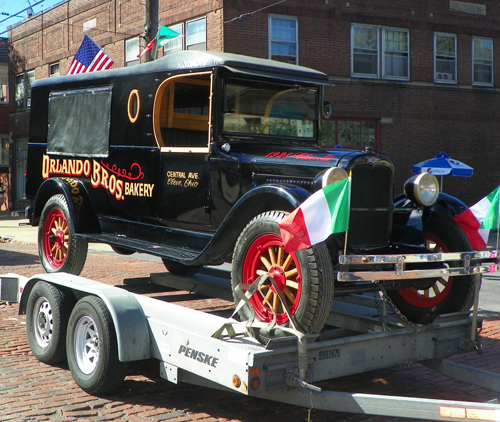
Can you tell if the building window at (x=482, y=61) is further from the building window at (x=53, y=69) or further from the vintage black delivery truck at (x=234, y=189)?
the vintage black delivery truck at (x=234, y=189)

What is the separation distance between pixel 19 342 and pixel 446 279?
4.01m

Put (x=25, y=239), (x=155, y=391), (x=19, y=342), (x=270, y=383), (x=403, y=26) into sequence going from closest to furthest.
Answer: (x=270, y=383) → (x=155, y=391) → (x=19, y=342) → (x=25, y=239) → (x=403, y=26)

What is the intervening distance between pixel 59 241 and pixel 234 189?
2.78m

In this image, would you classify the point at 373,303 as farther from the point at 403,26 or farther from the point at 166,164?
the point at 403,26

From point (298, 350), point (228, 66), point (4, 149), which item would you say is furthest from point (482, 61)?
point (4, 149)

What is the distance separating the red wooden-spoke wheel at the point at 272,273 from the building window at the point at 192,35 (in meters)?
14.5

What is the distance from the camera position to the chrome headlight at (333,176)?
406 cm

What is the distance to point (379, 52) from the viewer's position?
19672 millimetres


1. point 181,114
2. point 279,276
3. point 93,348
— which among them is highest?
point 181,114

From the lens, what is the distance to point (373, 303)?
5.36m

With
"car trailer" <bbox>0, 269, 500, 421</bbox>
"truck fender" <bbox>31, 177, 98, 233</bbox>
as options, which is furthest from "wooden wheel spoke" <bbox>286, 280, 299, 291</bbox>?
"truck fender" <bbox>31, 177, 98, 233</bbox>

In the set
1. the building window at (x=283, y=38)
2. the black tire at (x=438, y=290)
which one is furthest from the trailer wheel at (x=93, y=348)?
the building window at (x=283, y=38)

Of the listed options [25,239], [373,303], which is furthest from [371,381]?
[25,239]

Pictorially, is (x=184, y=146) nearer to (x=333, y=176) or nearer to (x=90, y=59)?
(x=333, y=176)
